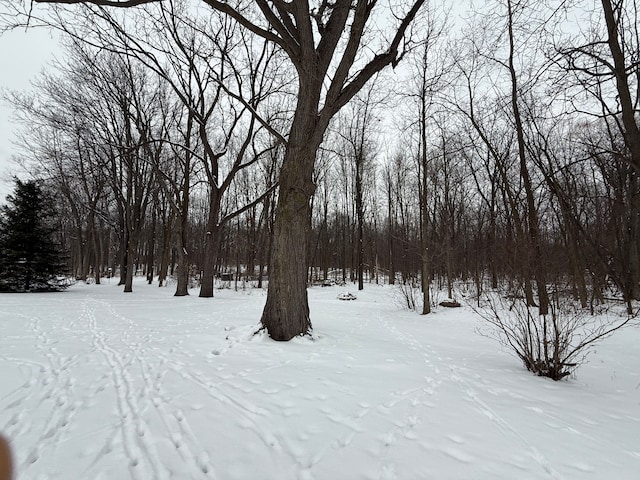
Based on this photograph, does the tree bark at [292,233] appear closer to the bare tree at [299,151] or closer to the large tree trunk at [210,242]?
the bare tree at [299,151]

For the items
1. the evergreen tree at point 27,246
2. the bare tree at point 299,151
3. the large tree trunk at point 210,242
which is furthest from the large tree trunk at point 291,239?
the evergreen tree at point 27,246

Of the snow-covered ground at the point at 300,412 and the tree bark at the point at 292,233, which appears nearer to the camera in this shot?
the snow-covered ground at the point at 300,412

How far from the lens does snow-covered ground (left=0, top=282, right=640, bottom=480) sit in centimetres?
194

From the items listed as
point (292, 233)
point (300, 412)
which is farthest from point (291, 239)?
point (300, 412)

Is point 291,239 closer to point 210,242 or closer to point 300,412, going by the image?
point 300,412

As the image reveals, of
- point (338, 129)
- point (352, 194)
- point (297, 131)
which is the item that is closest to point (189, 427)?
point (297, 131)

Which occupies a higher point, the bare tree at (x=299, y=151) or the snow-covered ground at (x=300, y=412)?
the bare tree at (x=299, y=151)

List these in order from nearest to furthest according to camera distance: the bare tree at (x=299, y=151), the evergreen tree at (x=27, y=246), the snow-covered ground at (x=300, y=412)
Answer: the snow-covered ground at (x=300, y=412)
the bare tree at (x=299, y=151)
the evergreen tree at (x=27, y=246)

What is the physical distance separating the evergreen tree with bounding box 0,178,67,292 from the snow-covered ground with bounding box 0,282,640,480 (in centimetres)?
1268

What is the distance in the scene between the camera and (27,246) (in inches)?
559

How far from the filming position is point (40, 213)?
15008 millimetres

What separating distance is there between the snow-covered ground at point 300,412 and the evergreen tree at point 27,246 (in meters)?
12.7

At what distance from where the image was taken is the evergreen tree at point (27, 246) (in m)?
13.8

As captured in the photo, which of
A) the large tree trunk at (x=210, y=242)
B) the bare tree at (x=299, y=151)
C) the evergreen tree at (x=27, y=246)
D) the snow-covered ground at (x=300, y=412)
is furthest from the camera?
the evergreen tree at (x=27, y=246)
